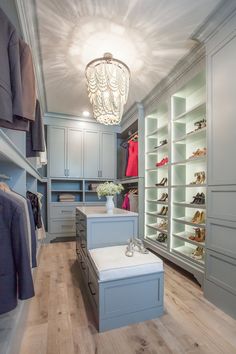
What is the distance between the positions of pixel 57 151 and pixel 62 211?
1.29 meters

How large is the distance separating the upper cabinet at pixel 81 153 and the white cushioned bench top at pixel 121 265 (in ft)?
8.93

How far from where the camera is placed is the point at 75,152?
4312 mm

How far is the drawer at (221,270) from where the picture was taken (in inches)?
66.1

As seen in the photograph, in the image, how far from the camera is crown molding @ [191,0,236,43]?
5.43ft

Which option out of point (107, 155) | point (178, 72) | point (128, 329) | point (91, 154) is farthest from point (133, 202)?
point (128, 329)

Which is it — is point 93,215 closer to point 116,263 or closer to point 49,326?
point 116,263

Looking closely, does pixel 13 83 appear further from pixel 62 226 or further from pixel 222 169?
pixel 62 226

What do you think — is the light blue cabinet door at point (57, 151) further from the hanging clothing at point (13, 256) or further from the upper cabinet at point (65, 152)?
the hanging clothing at point (13, 256)

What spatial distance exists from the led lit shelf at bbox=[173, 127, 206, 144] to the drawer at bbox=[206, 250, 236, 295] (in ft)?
4.54

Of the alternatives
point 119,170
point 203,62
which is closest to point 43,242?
point 119,170

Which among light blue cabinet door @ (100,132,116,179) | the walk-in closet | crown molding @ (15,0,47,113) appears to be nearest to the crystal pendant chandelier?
the walk-in closet

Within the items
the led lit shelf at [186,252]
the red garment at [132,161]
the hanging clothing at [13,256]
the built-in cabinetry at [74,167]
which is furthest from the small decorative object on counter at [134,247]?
the built-in cabinetry at [74,167]

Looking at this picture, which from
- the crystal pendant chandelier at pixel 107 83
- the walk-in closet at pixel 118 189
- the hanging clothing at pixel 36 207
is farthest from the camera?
the hanging clothing at pixel 36 207

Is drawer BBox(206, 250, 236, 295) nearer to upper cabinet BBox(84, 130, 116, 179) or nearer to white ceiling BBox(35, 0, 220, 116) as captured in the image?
white ceiling BBox(35, 0, 220, 116)
